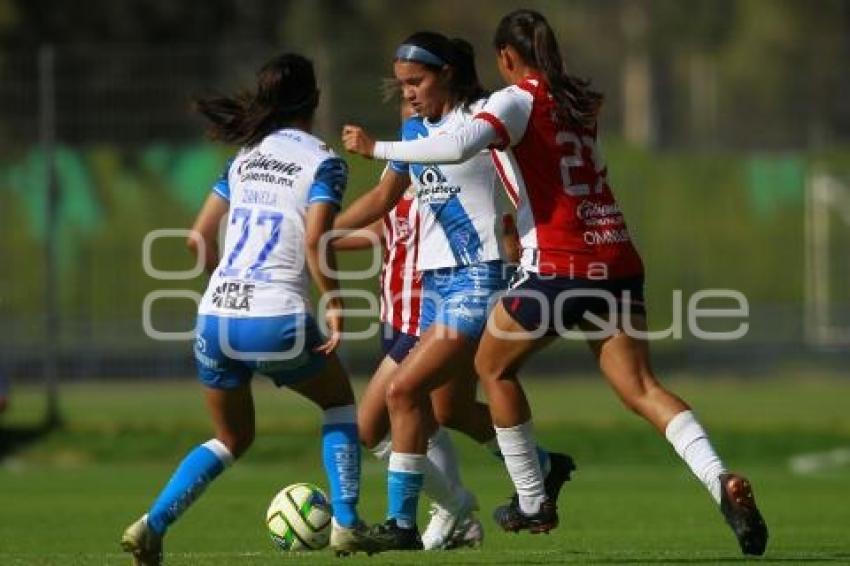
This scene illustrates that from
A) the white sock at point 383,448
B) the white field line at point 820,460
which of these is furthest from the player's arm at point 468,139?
the white field line at point 820,460

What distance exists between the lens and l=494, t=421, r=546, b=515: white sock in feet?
36.5

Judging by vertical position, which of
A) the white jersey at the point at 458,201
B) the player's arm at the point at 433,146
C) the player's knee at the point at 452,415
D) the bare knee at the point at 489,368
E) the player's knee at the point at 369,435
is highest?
the player's arm at the point at 433,146

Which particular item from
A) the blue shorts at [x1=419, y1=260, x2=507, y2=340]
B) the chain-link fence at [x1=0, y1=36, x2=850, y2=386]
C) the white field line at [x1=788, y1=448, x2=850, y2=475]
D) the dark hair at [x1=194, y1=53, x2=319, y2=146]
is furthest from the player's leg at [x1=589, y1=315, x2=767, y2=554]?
the chain-link fence at [x1=0, y1=36, x2=850, y2=386]

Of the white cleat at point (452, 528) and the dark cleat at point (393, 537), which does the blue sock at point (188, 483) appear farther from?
the white cleat at point (452, 528)

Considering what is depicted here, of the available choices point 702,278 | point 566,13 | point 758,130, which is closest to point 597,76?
point 758,130

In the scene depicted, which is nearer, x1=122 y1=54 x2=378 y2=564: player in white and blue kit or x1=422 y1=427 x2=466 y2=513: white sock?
x1=122 y1=54 x2=378 y2=564: player in white and blue kit

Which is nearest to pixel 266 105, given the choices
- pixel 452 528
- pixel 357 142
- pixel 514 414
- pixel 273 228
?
pixel 357 142

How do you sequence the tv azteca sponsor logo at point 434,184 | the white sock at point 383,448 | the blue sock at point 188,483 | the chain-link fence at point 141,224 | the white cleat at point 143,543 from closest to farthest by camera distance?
1. the white cleat at point 143,543
2. the blue sock at point 188,483
3. the tv azteca sponsor logo at point 434,184
4. the white sock at point 383,448
5. the chain-link fence at point 141,224

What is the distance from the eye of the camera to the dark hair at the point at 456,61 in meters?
11.2

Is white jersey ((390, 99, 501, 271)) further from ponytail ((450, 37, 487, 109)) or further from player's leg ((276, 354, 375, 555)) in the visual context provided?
player's leg ((276, 354, 375, 555))

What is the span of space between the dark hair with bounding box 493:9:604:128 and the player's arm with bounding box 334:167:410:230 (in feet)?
3.10

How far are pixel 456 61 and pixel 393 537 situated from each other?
2.36m

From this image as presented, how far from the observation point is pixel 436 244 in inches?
455

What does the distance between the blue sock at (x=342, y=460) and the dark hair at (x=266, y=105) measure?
1.35 meters
